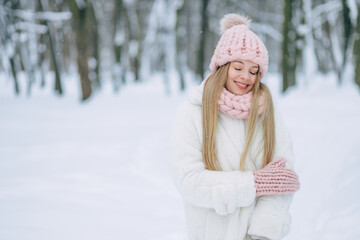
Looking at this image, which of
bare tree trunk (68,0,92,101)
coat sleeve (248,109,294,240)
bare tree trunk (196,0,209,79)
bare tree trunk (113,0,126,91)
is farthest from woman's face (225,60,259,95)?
bare tree trunk (113,0,126,91)

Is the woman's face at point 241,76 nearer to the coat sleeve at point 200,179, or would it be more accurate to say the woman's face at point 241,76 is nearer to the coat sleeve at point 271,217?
the coat sleeve at point 200,179

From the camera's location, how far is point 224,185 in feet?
5.39

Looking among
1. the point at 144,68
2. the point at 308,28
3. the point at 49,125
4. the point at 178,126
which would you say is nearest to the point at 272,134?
the point at 178,126

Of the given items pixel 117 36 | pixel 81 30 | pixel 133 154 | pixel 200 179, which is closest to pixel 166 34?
pixel 117 36

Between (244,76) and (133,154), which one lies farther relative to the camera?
(133,154)

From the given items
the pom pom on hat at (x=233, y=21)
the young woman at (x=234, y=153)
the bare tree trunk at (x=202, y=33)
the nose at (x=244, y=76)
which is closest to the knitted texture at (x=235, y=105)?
the young woman at (x=234, y=153)

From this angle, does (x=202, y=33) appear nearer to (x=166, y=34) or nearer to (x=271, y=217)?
(x=166, y=34)

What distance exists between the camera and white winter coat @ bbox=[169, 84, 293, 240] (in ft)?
5.42

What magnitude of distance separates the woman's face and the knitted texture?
0.08 m

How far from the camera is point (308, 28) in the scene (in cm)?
1251

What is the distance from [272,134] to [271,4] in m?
28.3

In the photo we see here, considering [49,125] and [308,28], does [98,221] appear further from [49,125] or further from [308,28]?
[308,28]

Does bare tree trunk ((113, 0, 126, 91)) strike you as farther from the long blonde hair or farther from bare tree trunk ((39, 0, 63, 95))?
the long blonde hair

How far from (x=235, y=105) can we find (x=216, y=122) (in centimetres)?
14
